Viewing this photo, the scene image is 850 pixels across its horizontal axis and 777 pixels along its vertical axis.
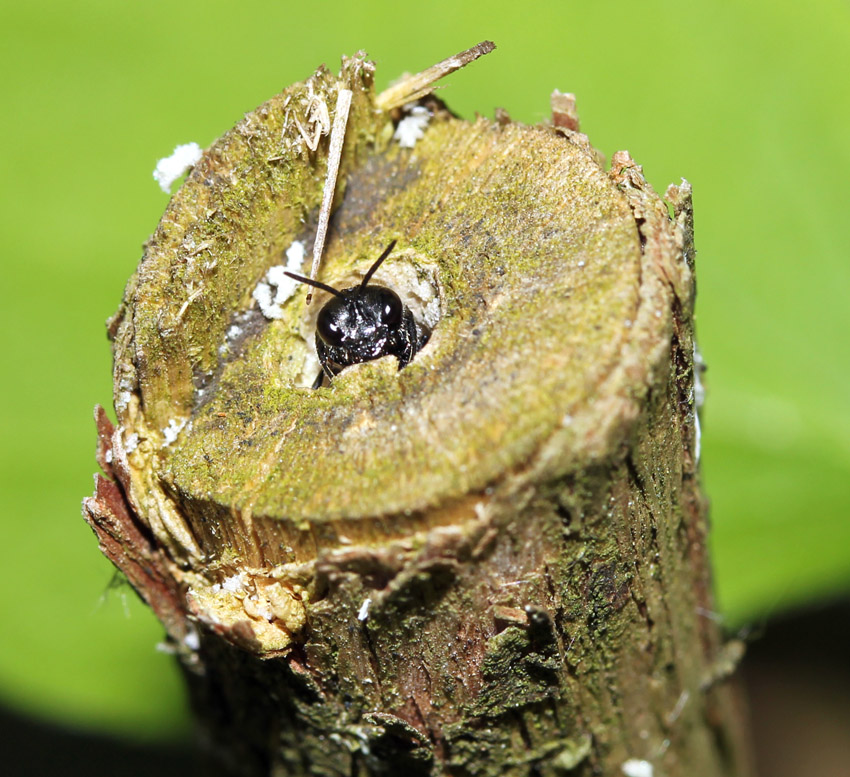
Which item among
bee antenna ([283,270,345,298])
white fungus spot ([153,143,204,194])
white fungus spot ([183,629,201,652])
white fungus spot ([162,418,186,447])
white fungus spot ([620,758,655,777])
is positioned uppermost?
white fungus spot ([153,143,204,194])

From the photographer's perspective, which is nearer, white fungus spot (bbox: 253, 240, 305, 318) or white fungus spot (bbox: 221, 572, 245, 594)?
white fungus spot (bbox: 221, 572, 245, 594)

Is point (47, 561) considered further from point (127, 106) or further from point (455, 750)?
point (455, 750)

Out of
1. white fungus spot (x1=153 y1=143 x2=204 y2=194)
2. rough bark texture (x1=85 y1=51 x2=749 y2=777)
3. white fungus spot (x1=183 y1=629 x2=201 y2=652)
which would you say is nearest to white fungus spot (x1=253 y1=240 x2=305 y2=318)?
rough bark texture (x1=85 y1=51 x2=749 y2=777)

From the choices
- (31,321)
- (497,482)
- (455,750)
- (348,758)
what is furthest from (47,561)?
(497,482)

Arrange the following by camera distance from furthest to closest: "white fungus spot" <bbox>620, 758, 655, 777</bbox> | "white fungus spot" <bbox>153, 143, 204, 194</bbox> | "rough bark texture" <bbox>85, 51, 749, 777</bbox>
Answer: "white fungus spot" <bbox>620, 758, 655, 777</bbox> < "white fungus spot" <bbox>153, 143, 204, 194</bbox> < "rough bark texture" <bbox>85, 51, 749, 777</bbox>

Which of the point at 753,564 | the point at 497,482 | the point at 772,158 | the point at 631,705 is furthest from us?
the point at 753,564

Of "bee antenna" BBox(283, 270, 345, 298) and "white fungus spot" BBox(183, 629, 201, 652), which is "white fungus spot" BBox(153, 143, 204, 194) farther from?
"white fungus spot" BBox(183, 629, 201, 652)

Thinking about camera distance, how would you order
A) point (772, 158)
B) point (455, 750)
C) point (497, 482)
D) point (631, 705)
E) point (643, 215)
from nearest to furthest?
1. point (497, 482)
2. point (643, 215)
3. point (455, 750)
4. point (631, 705)
5. point (772, 158)
